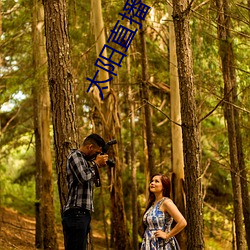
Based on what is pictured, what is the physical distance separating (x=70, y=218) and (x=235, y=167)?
19.8ft

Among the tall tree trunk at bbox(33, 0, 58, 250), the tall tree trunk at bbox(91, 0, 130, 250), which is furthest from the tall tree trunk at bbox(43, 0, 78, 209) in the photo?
the tall tree trunk at bbox(33, 0, 58, 250)

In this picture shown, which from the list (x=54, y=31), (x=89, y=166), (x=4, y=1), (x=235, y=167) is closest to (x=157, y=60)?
(x=4, y=1)

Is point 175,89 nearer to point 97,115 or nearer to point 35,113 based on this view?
point 97,115

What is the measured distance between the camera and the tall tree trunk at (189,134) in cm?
636

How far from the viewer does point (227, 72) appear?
400 inches

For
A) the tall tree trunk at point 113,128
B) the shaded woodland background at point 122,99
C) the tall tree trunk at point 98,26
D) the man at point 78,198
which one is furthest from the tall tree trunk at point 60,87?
the tall tree trunk at point 98,26

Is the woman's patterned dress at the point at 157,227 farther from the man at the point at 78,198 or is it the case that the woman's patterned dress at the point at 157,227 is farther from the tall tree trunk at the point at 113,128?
the tall tree trunk at the point at 113,128

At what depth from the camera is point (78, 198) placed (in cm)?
512

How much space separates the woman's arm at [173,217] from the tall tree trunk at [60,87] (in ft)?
4.28

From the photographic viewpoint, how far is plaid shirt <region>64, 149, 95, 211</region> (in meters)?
5.03

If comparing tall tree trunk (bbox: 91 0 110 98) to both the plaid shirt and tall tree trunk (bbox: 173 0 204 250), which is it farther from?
the plaid shirt

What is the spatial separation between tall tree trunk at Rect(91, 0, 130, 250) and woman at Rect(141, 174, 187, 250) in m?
5.74

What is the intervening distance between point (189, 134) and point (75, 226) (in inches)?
83.9

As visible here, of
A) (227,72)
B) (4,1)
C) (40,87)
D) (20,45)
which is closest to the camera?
(227,72)
